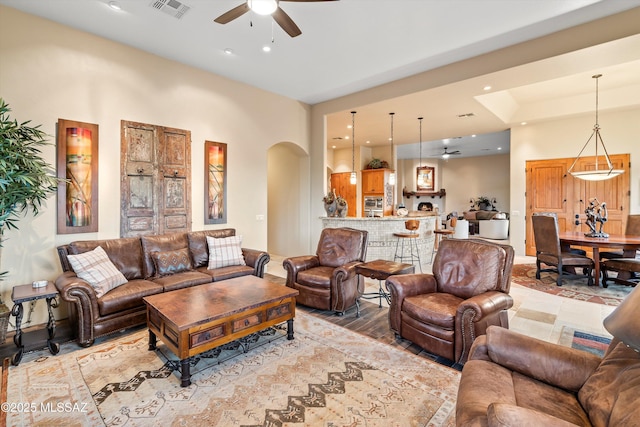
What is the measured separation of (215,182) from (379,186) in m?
5.59

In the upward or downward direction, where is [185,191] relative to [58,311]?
upward

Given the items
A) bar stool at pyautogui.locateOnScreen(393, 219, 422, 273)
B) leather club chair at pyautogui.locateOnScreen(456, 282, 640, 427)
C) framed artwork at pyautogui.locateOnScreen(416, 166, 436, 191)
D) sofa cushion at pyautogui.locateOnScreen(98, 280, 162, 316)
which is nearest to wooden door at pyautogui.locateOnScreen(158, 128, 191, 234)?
sofa cushion at pyautogui.locateOnScreen(98, 280, 162, 316)

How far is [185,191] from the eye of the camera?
4.81 metres

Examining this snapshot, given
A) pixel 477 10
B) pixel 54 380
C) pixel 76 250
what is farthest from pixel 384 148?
pixel 54 380

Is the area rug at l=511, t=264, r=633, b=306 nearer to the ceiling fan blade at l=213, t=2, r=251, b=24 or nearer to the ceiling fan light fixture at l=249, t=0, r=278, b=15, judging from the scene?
the ceiling fan light fixture at l=249, t=0, r=278, b=15

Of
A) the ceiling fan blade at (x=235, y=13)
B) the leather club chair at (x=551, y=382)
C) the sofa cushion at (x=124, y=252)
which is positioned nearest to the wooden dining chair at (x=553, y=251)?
the leather club chair at (x=551, y=382)

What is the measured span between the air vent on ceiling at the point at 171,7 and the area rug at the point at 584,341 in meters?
5.37

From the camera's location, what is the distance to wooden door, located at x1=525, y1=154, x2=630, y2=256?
20.9 feet

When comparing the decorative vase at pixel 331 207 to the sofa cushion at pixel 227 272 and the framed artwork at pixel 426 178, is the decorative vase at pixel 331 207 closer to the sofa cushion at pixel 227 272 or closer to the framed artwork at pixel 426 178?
the sofa cushion at pixel 227 272

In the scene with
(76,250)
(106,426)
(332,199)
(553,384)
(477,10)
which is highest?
(477,10)

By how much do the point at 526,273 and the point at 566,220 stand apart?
2365 mm

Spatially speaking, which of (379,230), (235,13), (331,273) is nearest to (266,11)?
(235,13)

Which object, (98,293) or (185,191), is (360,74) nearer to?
(185,191)

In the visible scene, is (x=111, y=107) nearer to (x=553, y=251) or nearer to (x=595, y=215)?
(x=553, y=251)
